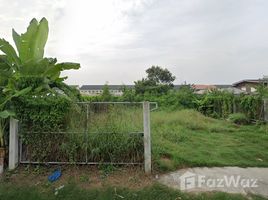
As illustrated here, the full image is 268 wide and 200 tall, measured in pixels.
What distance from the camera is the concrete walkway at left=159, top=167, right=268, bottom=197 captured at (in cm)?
351

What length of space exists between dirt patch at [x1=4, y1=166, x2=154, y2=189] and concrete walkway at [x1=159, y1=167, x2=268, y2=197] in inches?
18.3

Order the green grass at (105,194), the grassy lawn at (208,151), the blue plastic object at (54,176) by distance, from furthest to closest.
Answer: the grassy lawn at (208,151) → the blue plastic object at (54,176) → the green grass at (105,194)

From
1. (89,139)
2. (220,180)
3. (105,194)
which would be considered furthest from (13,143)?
(220,180)

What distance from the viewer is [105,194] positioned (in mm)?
3367

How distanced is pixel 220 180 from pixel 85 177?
2453 millimetres

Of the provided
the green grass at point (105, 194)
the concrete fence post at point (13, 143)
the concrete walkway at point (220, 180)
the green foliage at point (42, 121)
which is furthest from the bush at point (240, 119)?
the concrete fence post at point (13, 143)

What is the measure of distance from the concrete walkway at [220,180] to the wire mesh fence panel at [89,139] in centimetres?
82

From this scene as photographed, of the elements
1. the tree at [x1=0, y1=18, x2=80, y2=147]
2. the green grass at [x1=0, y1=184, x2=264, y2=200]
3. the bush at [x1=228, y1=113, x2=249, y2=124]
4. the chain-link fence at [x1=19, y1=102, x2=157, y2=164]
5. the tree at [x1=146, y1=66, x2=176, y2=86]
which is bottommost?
the green grass at [x1=0, y1=184, x2=264, y2=200]

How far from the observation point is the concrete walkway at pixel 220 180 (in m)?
3.51

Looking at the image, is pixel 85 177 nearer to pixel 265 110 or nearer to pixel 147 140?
pixel 147 140

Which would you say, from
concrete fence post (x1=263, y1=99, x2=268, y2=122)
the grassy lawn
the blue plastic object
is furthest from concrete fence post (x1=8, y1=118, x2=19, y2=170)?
concrete fence post (x1=263, y1=99, x2=268, y2=122)

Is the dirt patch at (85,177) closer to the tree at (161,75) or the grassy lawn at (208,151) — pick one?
the grassy lawn at (208,151)

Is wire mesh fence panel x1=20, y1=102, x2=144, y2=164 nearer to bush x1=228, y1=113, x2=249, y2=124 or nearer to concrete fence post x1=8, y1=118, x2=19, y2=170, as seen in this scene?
concrete fence post x1=8, y1=118, x2=19, y2=170

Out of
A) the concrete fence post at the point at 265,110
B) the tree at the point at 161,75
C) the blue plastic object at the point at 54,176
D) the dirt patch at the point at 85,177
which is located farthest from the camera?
the tree at the point at 161,75
